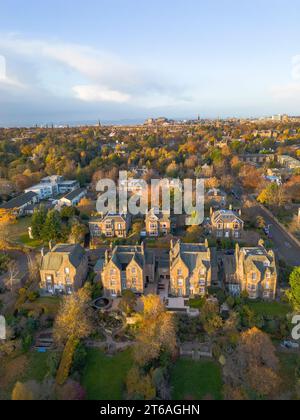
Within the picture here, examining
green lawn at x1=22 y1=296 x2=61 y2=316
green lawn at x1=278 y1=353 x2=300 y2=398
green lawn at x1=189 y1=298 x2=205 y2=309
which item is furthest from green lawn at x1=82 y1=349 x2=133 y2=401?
green lawn at x1=278 y1=353 x2=300 y2=398

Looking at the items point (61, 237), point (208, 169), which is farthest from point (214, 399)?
point (208, 169)

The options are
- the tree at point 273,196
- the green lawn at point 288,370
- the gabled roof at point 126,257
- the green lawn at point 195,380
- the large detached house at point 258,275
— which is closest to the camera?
the green lawn at point 195,380

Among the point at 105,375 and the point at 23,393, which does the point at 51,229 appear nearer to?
the point at 105,375

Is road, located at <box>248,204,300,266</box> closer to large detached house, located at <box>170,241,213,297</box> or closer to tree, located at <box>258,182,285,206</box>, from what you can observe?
tree, located at <box>258,182,285,206</box>

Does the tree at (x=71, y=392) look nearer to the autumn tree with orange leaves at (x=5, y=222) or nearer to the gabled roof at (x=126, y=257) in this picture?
the gabled roof at (x=126, y=257)

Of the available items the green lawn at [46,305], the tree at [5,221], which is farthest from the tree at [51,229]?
the green lawn at [46,305]

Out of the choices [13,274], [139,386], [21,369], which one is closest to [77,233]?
[13,274]
